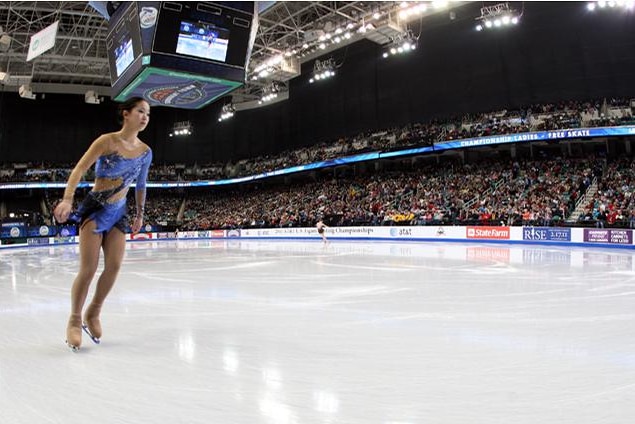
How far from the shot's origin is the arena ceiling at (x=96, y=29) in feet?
78.9

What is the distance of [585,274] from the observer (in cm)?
776

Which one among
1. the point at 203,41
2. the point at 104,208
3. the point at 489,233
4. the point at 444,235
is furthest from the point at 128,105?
the point at 444,235

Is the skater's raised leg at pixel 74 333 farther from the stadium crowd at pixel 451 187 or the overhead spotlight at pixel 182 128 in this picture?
the overhead spotlight at pixel 182 128

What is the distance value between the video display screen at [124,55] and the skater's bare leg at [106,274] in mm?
10325

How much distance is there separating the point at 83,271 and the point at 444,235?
67.5 ft

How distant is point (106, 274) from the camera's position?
347cm

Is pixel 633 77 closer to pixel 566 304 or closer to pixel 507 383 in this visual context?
pixel 566 304

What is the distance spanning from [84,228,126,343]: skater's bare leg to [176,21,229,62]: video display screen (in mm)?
9734

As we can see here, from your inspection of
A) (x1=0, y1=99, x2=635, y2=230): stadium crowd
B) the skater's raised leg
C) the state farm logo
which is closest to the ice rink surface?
the skater's raised leg

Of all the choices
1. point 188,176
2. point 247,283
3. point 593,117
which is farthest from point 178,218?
point 247,283

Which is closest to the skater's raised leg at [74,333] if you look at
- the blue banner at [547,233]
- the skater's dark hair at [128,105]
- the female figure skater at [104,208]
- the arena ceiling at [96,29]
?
the female figure skater at [104,208]

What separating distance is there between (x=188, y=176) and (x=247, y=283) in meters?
39.9

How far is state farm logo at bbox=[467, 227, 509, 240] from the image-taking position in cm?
2014

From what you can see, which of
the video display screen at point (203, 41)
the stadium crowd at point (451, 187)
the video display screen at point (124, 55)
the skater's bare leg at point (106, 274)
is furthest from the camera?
the stadium crowd at point (451, 187)
